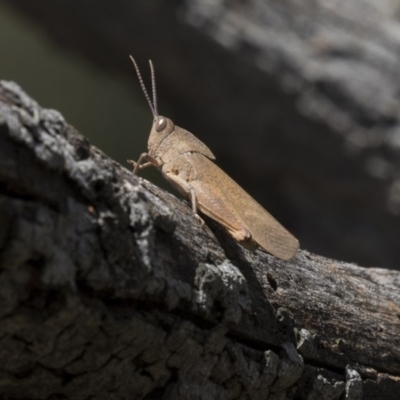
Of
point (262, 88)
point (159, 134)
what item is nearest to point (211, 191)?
point (159, 134)

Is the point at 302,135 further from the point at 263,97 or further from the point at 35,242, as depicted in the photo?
the point at 35,242

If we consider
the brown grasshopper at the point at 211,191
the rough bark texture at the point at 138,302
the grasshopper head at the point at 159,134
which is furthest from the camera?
the grasshopper head at the point at 159,134

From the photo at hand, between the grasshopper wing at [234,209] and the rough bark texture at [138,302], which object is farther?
the grasshopper wing at [234,209]

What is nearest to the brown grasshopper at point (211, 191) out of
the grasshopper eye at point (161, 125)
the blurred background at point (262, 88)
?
the grasshopper eye at point (161, 125)

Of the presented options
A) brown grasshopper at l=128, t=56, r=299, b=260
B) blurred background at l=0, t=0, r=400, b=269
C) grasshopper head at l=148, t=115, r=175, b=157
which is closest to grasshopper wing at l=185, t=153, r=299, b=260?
brown grasshopper at l=128, t=56, r=299, b=260

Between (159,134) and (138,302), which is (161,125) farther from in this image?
(138,302)

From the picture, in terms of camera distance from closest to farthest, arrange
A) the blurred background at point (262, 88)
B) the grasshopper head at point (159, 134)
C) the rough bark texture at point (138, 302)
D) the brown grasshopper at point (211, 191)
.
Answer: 1. the rough bark texture at point (138, 302)
2. the brown grasshopper at point (211, 191)
3. the grasshopper head at point (159, 134)
4. the blurred background at point (262, 88)

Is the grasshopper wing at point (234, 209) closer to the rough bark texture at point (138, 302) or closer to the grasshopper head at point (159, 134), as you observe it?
the rough bark texture at point (138, 302)
